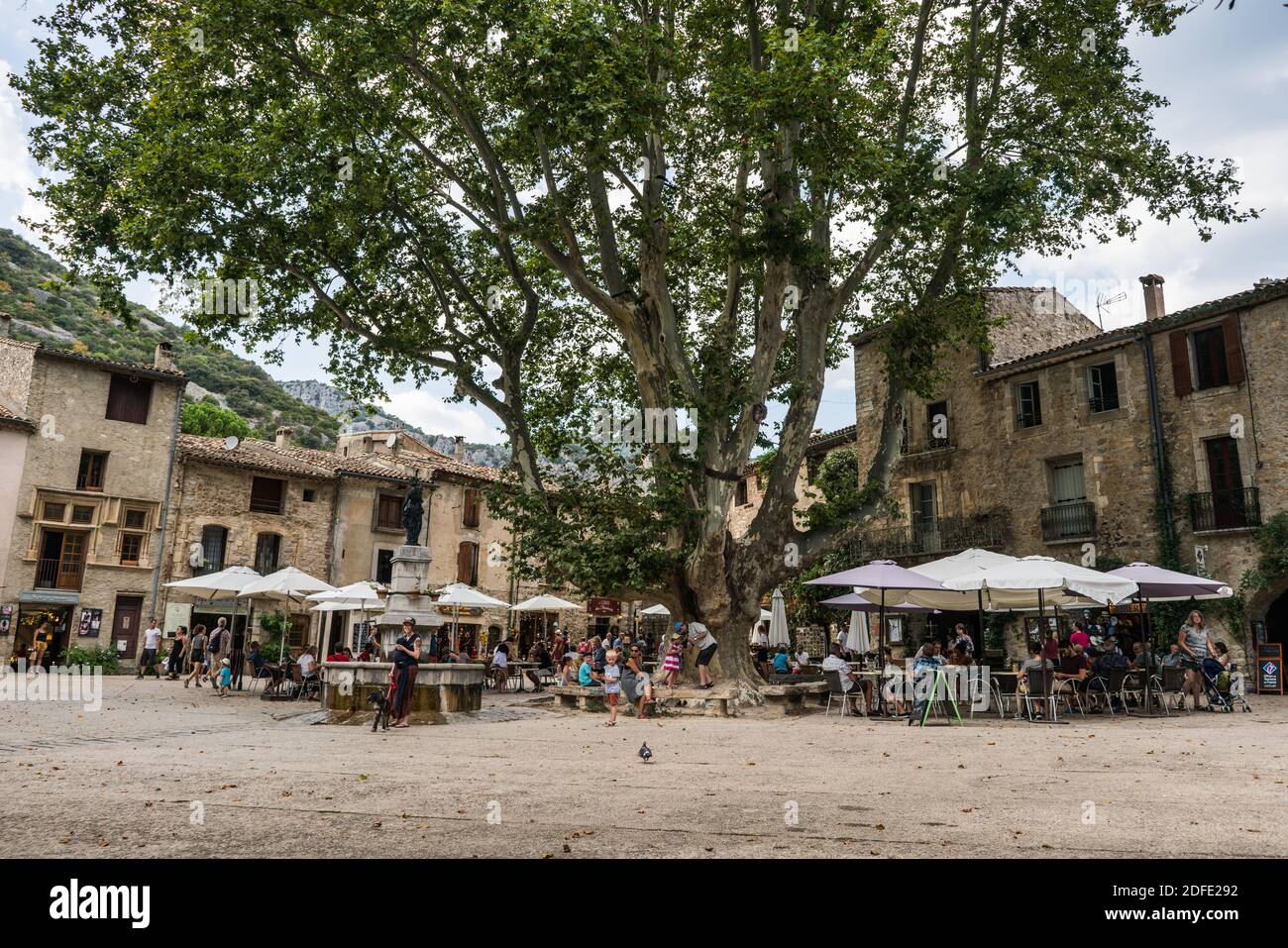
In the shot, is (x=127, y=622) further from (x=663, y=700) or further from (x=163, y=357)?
(x=663, y=700)

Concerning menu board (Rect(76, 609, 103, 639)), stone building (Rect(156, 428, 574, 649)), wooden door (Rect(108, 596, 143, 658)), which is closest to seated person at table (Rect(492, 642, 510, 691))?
stone building (Rect(156, 428, 574, 649))

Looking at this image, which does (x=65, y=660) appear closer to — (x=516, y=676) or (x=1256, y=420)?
(x=516, y=676)

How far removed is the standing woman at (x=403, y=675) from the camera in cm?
1268

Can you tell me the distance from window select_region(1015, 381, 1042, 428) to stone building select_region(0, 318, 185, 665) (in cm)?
2796

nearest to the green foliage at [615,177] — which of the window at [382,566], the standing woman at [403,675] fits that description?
the standing woman at [403,675]

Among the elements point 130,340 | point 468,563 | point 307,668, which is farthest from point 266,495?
point 130,340

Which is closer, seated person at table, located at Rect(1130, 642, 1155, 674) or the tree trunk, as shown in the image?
seated person at table, located at Rect(1130, 642, 1155, 674)

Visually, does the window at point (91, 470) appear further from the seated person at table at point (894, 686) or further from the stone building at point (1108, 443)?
the seated person at table at point (894, 686)

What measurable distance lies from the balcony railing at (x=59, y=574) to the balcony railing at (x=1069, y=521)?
1178 inches

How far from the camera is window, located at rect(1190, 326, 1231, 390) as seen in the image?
2170 centimetres

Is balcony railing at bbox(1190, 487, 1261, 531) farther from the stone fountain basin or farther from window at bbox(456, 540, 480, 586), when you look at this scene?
window at bbox(456, 540, 480, 586)

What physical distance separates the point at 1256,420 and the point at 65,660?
33.4 meters
